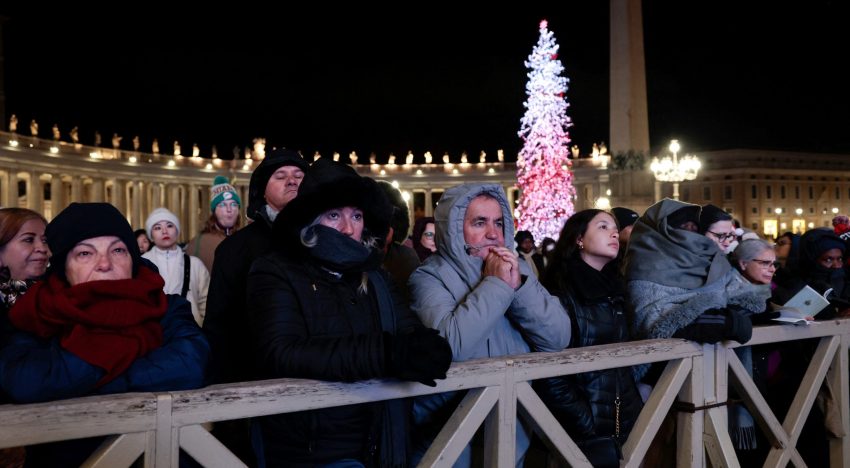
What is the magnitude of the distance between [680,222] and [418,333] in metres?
2.80

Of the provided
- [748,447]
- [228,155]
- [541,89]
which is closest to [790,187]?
[228,155]

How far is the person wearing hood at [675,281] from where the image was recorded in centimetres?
407

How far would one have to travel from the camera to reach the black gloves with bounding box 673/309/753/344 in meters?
3.84

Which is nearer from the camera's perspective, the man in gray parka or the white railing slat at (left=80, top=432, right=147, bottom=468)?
the white railing slat at (left=80, top=432, right=147, bottom=468)

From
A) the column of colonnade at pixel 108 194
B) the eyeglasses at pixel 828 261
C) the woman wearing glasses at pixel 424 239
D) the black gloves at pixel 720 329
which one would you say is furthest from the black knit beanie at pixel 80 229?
the column of colonnade at pixel 108 194

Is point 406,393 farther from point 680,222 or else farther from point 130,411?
point 680,222

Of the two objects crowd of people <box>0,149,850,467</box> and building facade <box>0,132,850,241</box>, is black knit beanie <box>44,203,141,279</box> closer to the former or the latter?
crowd of people <box>0,149,850,467</box>

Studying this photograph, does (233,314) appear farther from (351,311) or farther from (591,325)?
(591,325)

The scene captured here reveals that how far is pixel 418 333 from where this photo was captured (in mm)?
2654

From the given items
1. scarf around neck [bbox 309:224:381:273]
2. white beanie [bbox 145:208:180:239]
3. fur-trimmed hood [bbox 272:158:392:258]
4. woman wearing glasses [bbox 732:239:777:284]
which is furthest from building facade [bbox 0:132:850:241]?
scarf around neck [bbox 309:224:381:273]

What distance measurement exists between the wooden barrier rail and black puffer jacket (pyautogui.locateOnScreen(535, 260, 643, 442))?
0.20 meters

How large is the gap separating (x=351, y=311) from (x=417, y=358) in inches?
20.4

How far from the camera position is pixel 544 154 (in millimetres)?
27047

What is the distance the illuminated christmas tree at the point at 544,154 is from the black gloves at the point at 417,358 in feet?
79.7
